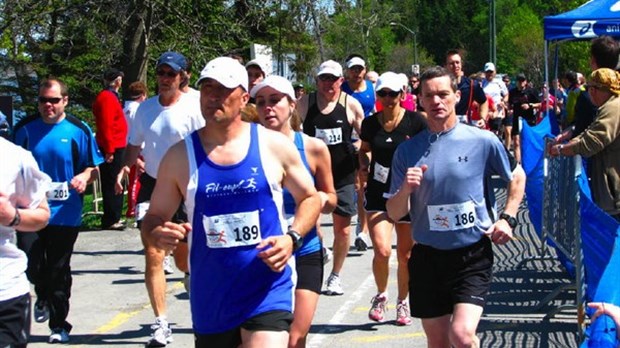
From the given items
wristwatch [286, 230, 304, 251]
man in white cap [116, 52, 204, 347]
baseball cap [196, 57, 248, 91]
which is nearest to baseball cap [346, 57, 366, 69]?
man in white cap [116, 52, 204, 347]

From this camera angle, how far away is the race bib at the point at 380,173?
8.91 m

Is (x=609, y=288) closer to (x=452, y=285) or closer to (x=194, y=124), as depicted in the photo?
(x=452, y=285)

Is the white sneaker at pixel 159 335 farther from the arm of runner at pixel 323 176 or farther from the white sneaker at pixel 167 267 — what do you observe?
the white sneaker at pixel 167 267

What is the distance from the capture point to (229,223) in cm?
468

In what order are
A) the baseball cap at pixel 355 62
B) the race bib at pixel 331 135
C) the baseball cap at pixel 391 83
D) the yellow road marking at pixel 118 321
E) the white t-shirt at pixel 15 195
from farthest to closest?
the baseball cap at pixel 355 62
the race bib at pixel 331 135
the yellow road marking at pixel 118 321
the baseball cap at pixel 391 83
the white t-shirt at pixel 15 195

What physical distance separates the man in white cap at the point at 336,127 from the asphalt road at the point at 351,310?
19.2 inches

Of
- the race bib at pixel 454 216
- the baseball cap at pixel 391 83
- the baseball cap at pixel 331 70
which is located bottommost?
the race bib at pixel 454 216

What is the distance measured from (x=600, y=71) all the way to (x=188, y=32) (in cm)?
1336

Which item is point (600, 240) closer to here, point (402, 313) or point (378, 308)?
point (402, 313)

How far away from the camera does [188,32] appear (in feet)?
67.1

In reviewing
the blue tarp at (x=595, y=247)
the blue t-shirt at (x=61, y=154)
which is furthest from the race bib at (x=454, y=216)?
the blue t-shirt at (x=61, y=154)

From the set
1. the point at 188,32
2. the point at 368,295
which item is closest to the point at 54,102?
the point at 368,295

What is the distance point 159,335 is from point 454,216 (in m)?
3.07

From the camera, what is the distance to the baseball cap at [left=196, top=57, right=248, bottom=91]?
4.73 meters
